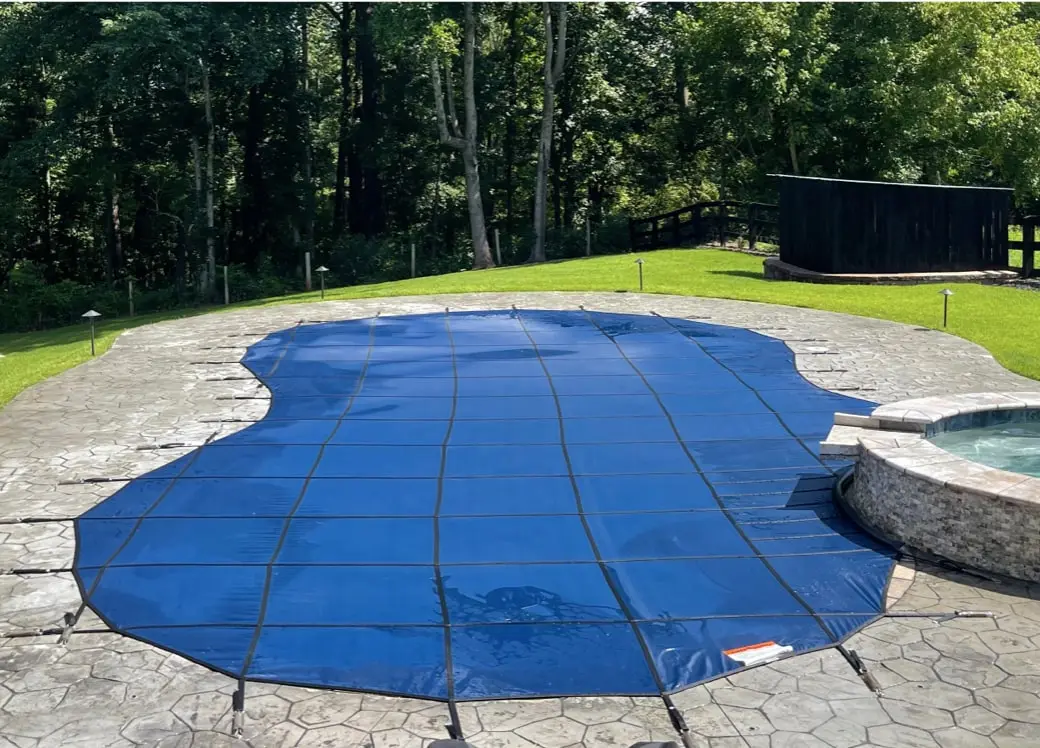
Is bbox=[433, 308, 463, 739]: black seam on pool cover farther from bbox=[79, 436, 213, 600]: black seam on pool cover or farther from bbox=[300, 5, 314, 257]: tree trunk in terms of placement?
bbox=[300, 5, 314, 257]: tree trunk

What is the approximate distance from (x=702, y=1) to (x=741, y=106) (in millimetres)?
2941

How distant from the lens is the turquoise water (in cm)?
959

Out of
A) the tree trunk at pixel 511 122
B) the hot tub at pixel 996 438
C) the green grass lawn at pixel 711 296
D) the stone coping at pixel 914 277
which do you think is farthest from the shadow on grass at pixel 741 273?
the tree trunk at pixel 511 122

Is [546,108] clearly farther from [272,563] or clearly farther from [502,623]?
[502,623]

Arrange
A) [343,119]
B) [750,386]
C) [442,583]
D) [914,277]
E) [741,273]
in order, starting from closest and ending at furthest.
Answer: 1. [442,583]
2. [750,386]
3. [914,277]
4. [741,273]
5. [343,119]

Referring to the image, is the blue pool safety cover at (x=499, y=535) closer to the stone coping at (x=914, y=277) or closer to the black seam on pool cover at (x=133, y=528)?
the black seam on pool cover at (x=133, y=528)

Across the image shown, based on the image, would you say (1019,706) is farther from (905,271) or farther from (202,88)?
(202,88)

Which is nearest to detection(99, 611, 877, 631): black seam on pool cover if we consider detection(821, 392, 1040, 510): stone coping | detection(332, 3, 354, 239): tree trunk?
detection(821, 392, 1040, 510): stone coping

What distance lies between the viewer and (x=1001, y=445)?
32.9ft

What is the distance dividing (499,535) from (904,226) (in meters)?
14.8

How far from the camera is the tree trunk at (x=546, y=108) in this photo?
101ft

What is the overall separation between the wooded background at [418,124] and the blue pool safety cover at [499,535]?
15858mm

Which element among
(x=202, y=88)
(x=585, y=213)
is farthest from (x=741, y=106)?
(x=202, y=88)

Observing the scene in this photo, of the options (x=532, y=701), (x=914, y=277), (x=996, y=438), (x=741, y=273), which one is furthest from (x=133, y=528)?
(x=741, y=273)
